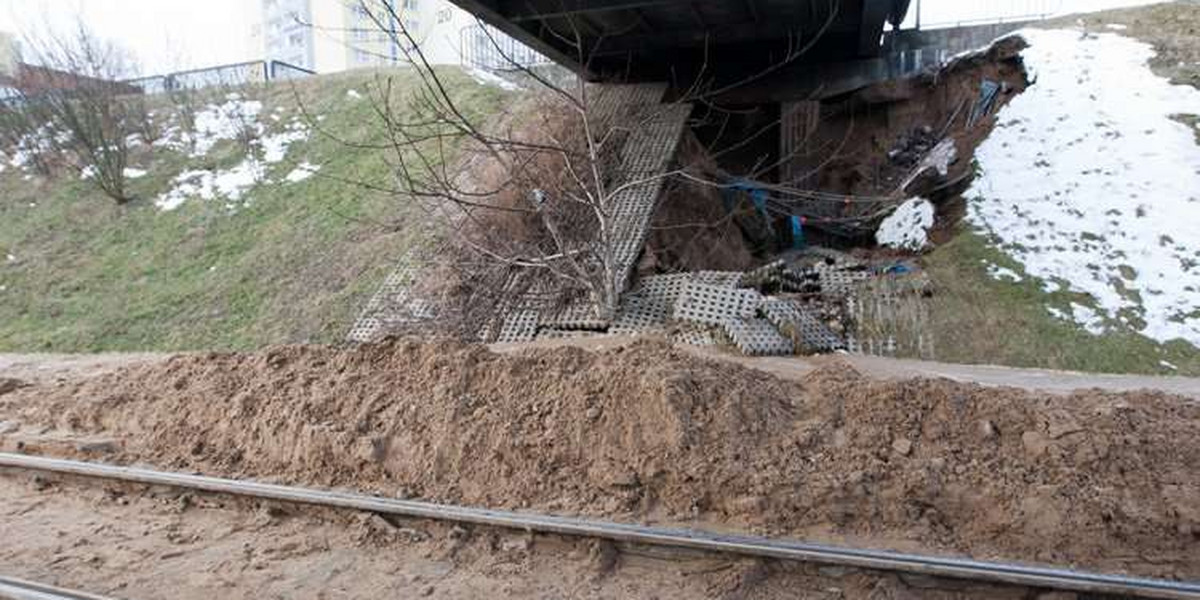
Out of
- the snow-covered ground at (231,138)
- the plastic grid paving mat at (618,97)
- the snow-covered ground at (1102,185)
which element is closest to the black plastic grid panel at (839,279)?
the snow-covered ground at (1102,185)

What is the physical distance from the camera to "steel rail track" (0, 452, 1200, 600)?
3494mm

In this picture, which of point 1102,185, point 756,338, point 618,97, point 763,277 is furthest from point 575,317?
point 1102,185

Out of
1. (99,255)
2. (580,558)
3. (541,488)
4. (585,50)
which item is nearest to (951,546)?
Result: (580,558)

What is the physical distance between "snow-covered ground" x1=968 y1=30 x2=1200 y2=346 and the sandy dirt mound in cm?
595

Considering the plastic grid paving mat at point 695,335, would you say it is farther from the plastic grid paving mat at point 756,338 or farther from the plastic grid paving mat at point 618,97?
the plastic grid paving mat at point 618,97

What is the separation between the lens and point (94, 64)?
63.1ft

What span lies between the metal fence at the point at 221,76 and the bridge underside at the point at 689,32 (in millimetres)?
13768

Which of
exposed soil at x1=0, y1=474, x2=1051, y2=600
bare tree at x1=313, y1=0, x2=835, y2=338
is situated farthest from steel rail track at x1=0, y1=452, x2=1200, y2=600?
bare tree at x1=313, y1=0, x2=835, y2=338

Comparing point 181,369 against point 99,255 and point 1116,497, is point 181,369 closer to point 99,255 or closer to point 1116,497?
point 1116,497

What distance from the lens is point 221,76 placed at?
2397 centimetres

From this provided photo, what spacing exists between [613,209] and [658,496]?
7.95m

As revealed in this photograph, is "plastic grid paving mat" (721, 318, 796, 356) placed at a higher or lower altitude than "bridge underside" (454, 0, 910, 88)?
lower

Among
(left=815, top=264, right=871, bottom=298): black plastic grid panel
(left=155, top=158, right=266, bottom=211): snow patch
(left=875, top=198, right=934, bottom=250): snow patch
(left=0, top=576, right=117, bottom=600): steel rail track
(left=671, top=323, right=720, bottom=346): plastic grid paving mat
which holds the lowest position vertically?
(left=0, top=576, right=117, bottom=600): steel rail track

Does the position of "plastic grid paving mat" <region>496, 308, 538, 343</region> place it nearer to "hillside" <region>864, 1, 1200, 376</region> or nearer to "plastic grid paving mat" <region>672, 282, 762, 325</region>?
"plastic grid paving mat" <region>672, 282, 762, 325</region>
